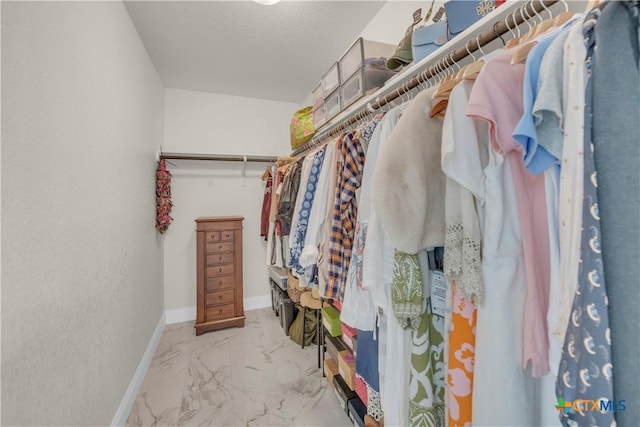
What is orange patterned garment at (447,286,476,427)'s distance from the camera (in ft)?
1.85

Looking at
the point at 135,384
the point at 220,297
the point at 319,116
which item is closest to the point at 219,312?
the point at 220,297

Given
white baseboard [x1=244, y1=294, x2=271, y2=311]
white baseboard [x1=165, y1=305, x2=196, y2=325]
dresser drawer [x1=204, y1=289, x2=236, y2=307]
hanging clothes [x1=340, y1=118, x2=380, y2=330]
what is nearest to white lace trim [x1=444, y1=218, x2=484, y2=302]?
hanging clothes [x1=340, y1=118, x2=380, y2=330]

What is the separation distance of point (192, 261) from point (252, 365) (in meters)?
1.37

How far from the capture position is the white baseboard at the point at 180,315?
8.59 ft

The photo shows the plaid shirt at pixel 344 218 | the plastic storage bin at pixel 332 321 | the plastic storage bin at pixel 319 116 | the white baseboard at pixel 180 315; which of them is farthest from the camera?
the white baseboard at pixel 180 315

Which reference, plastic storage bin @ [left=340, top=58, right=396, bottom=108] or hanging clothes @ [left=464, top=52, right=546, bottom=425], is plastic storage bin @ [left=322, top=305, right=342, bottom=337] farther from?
plastic storage bin @ [left=340, top=58, right=396, bottom=108]

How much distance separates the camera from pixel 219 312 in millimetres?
2467

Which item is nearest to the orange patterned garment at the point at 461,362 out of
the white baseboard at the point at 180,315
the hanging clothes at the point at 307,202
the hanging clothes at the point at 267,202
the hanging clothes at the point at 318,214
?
the hanging clothes at the point at 318,214

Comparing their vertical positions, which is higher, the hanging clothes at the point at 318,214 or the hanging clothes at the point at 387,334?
the hanging clothes at the point at 318,214

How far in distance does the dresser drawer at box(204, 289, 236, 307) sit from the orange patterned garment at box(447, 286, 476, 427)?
2.30m

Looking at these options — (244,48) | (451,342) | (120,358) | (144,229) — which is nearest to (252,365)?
(120,358)

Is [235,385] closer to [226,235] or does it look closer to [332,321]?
[332,321]

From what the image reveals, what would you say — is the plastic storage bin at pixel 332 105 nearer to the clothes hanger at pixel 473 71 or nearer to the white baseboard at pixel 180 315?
the clothes hanger at pixel 473 71

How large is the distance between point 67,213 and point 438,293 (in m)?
1.32
